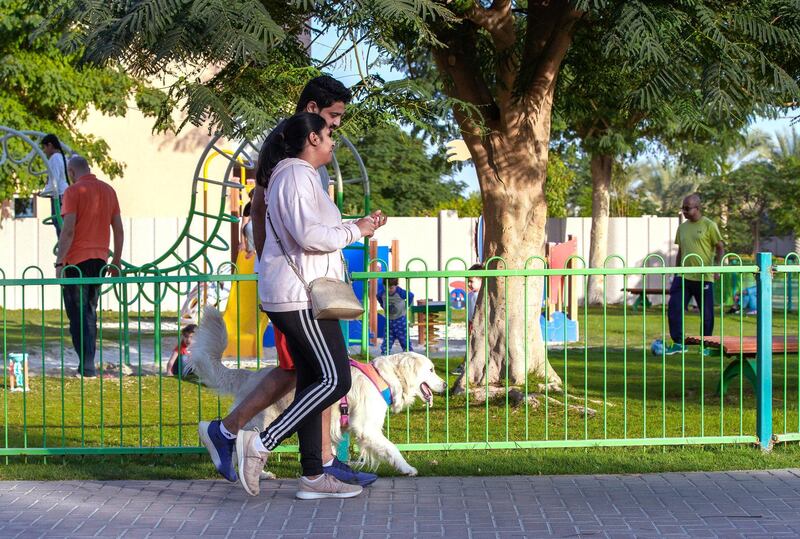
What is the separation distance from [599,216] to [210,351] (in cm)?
2190

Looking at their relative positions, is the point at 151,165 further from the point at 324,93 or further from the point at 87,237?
the point at 324,93

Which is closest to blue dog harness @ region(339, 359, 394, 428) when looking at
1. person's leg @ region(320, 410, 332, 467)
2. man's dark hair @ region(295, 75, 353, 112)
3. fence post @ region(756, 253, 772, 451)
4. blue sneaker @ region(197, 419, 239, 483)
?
person's leg @ region(320, 410, 332, 467)

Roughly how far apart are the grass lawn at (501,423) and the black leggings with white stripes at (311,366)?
1.03 meters

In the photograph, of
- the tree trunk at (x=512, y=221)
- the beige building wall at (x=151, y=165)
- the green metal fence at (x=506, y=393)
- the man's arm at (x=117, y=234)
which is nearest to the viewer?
the green metal fence at (x=506, y=393)

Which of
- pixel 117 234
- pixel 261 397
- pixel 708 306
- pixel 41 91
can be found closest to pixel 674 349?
pixel 708 306

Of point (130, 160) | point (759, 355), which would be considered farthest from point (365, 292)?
point (130, 160)

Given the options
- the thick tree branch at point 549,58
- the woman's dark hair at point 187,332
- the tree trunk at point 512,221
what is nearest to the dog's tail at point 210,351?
the tree trunk at point 512,221

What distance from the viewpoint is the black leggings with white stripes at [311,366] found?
557 centimetres

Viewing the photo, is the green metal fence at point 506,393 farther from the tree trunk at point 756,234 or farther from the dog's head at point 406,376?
the tree trunk at point 756,234

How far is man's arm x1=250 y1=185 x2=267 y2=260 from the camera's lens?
591 cm

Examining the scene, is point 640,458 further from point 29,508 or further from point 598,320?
point 598,320

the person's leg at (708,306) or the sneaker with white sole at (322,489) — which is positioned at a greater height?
the person's leg at (708,306)

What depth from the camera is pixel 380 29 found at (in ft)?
23.2

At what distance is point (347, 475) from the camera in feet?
20.0
